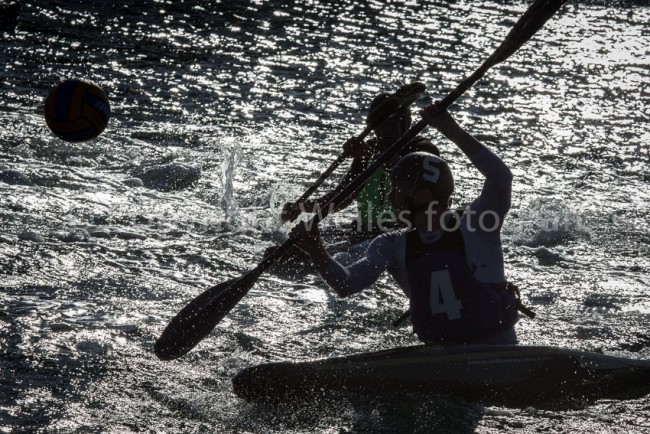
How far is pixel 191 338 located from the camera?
7402 mm

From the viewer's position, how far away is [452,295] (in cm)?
677

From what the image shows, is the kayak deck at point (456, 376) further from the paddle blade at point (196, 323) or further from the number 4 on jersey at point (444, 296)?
the paddle blade at point (196, 323)

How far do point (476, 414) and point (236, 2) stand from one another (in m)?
21.4

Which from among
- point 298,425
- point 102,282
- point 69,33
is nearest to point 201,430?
point 298,425

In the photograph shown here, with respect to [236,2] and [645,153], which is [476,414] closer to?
[645,153]

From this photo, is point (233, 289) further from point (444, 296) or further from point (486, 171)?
point (486, 171)

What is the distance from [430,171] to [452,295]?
2.74ft

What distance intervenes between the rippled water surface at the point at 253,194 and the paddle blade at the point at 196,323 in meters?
0.30

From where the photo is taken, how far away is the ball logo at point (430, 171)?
6.72m

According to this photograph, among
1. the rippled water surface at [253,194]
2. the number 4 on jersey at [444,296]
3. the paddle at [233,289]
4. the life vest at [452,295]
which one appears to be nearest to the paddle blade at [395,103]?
the paddle at [233,289]

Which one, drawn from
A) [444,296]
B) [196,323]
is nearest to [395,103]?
[444,296]

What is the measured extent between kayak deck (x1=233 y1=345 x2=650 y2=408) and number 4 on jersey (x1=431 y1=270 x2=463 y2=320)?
273 millimetres

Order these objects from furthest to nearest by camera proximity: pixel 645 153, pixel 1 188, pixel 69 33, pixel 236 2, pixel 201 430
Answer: pixel 236 2 → pixel 69 33 → pixel 645 153 → pixel 1 188 → pixel 201 430

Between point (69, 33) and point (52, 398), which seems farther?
point (69, 33)
